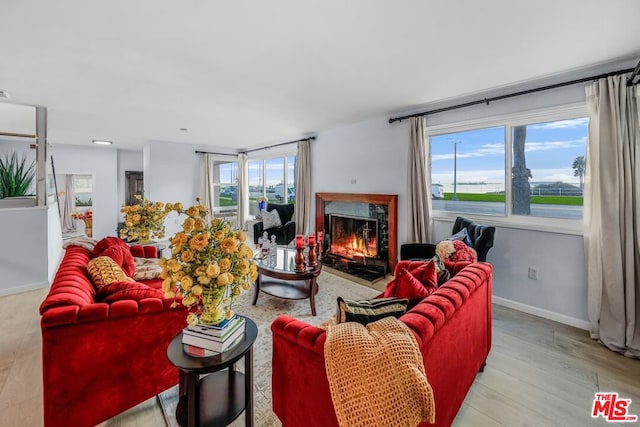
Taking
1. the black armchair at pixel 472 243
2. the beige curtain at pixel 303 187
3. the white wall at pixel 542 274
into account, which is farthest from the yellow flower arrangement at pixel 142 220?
the white wall at pixel 542 274

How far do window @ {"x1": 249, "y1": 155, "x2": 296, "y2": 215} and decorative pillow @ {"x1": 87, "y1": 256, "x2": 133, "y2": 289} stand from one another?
4466 mm

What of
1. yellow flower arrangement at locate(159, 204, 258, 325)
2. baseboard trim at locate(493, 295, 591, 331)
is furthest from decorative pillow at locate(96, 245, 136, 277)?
baseboard trim at locate(493, 295, 591, 331)

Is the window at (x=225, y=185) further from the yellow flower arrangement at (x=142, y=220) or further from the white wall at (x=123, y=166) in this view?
the yellow flower arrangement at (x=142, y=220)

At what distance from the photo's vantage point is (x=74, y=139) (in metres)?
6.07

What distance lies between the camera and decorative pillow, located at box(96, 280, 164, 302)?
5.27 ft

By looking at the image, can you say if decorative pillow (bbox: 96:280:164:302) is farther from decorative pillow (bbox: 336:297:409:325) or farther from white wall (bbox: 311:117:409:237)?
white wall (bbox: 311:117:409:237)

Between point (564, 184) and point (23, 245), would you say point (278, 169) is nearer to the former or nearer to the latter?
point (23, 245)

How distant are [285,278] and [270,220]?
9.54 ft

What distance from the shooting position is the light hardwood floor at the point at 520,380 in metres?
1.65

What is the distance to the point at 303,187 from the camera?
18.3 feet

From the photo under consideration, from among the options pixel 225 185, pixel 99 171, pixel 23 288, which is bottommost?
pixel 23 288

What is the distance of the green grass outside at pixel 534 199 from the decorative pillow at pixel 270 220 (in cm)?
332
